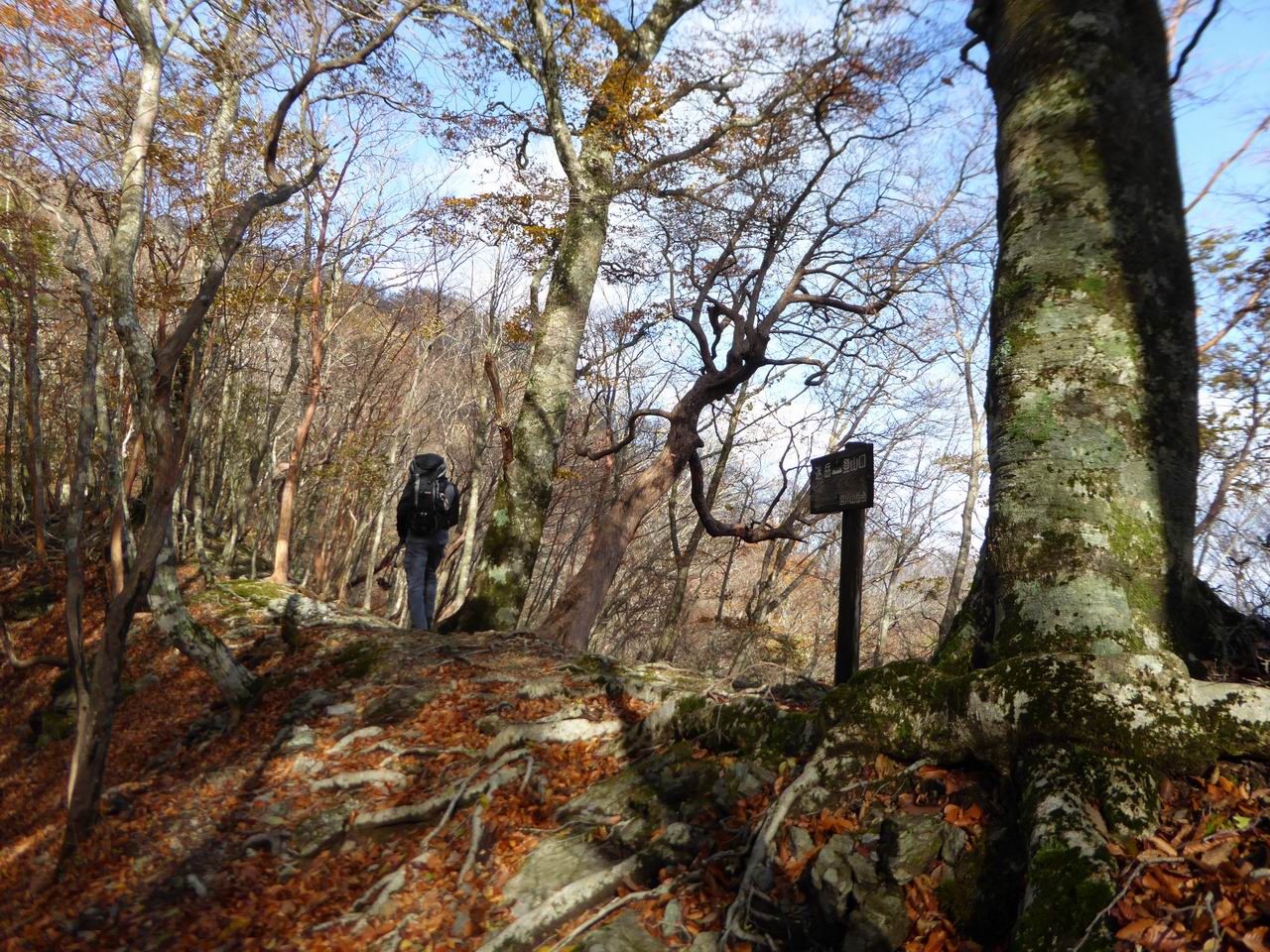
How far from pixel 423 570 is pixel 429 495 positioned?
92 centimetres

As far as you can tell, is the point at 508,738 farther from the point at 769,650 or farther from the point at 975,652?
the point at 769,650

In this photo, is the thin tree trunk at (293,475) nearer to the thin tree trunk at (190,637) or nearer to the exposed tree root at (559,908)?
the thin tree trunk at (190,637)

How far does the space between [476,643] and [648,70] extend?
7414 millimetres

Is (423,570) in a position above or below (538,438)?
below

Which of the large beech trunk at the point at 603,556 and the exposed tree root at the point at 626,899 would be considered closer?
the exposed tree root at the point at 626,899

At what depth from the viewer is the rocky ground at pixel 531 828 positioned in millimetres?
2016

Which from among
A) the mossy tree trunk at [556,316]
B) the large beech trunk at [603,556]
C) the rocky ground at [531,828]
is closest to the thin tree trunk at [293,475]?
→ the rocky ground at [531,828]

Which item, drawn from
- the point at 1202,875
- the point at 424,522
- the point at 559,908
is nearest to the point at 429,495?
the point at 424,522

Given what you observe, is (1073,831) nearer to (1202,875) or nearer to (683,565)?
(1202,875)

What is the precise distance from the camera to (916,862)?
2.15 metres

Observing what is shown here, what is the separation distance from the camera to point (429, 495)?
6770 mm

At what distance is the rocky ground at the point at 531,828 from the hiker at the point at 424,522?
2.02ft

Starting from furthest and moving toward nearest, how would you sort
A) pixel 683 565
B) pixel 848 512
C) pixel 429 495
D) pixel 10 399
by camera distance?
pixel 683 565
pixel 429 495
pixel 10 399
pixel 848 512

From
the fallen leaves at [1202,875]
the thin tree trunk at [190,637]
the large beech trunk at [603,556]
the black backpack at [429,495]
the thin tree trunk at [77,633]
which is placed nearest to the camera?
the fallen leaves at [1202,875]
